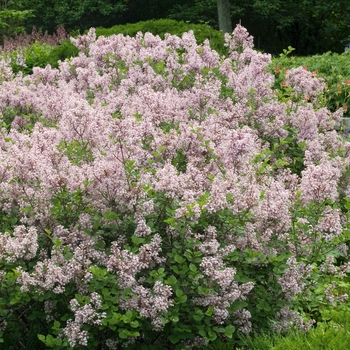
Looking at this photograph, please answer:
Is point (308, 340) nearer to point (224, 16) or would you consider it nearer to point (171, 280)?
point (171, 280)

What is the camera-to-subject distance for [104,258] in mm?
4016

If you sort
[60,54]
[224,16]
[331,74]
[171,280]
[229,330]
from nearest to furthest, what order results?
[171,280]
[229,330]
[331,74]
[60,54]
[224,16]

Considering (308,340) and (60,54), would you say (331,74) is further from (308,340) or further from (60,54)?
(308,340)

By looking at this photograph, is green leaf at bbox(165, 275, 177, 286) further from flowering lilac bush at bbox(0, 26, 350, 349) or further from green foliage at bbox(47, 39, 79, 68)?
green foliage at bbox(47, 39, 79, 68)

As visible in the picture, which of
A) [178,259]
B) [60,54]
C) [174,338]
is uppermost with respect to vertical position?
[178,259]

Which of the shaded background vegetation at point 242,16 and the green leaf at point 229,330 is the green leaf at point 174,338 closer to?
the green leaf at point 229,330

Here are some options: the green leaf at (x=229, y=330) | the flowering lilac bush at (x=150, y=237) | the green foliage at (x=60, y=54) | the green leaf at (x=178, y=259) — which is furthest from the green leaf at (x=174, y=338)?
the green foliage at (x=60, y=54)

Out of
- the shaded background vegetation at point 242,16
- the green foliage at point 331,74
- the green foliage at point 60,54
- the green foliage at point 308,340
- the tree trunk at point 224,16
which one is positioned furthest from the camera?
the shaded background vegetation at point 242,16

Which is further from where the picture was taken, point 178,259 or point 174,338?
point 174,338

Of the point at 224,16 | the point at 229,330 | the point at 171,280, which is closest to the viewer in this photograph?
the point at 171,280

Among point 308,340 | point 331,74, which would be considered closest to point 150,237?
point 308,340

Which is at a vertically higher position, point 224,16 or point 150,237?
point 150,237

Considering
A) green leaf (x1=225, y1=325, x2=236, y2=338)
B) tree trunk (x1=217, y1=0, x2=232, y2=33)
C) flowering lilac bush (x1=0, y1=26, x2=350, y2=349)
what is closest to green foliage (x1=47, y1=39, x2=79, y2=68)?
flowering lilac bush (x1=0, y1=26, x2=350, y2=349)

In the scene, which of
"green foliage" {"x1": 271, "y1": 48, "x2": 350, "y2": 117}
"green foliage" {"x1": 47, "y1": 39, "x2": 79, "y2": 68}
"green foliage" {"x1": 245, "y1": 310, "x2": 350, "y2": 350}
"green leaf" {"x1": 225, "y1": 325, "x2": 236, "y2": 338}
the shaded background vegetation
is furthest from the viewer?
the shaded background vegetation
